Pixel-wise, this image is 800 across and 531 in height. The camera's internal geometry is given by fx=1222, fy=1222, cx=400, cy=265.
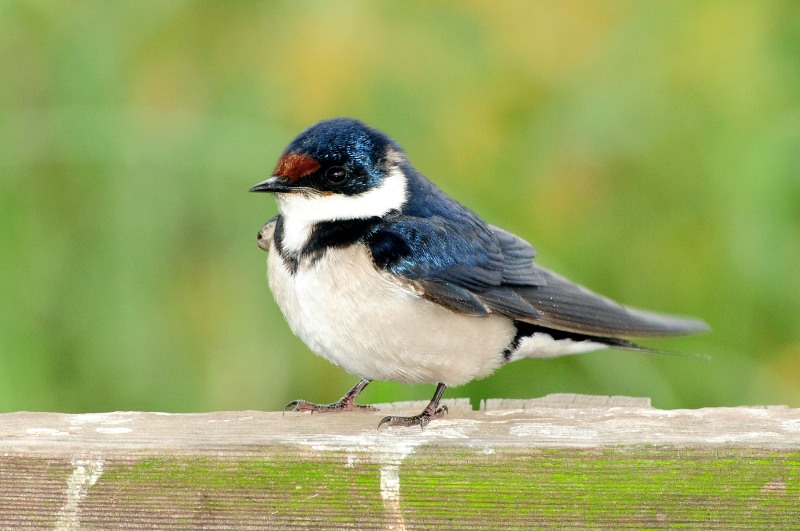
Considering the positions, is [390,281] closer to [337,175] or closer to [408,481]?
[337,175]

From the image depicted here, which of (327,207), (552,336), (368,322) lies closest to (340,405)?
(368,322)

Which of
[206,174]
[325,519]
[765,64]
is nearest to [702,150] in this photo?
[765,64]

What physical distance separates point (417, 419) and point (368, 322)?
424 millimetres

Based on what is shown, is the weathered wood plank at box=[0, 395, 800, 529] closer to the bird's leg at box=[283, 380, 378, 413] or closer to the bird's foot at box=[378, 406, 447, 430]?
the bird's foot at box=[378, 406, 447, 430]

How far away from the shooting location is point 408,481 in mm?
1520

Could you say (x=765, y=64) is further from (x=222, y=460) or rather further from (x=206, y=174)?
(x=222, y=460)

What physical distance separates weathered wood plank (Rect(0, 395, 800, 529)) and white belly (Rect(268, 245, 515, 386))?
69 cm

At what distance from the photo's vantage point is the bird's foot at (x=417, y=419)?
5.79 feet

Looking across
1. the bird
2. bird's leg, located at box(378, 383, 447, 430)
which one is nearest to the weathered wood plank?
bird's leg, located at box(378, 383, 447, 430)

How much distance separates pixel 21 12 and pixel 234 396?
3.48 feet

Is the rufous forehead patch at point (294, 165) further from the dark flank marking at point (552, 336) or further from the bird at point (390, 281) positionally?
the dark flank marking at point (552, 336)

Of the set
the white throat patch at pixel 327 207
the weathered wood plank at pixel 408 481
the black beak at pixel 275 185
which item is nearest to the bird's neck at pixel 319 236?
the white throat patch at pixel 327 207

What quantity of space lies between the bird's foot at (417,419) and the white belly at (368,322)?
0.69ft

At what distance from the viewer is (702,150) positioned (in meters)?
3.17
